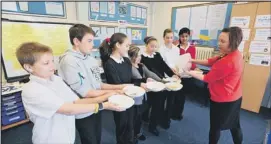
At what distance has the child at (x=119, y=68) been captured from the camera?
1429mm

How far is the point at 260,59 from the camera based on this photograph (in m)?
2.47

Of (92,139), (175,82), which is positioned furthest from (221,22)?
(92,139)

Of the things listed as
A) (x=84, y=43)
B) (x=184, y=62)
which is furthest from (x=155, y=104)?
(x=84, y=43)

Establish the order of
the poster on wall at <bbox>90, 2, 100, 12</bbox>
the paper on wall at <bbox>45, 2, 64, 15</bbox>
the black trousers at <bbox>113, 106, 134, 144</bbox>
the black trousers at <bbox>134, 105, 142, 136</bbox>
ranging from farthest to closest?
the poster on wall at <bbox>90, 2, 100, 12</bbox> < the paper on wall at <bbox>45, 2, 64, 15</bbox> < the black trousers at <bbox>134, 105, 142, 136</bbox> < the black trousers at <bbox>113, 106, 134, 144</bbox>

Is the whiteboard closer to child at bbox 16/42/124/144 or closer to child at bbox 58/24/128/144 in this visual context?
child at bbox 58/24/128/144

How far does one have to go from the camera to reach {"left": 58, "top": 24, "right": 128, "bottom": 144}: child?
43.8 inches

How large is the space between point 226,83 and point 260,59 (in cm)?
170

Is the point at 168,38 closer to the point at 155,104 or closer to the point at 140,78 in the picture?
the point at 140,78

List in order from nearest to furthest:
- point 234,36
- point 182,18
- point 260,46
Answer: point 234,36 < point 260,46 < point 182,18

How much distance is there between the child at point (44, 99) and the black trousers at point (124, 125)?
0.57m

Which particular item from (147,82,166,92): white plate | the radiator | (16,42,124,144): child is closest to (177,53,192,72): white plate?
(147,82,166,92): white plate

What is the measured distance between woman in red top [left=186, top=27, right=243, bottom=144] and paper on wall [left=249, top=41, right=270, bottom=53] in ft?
5.08

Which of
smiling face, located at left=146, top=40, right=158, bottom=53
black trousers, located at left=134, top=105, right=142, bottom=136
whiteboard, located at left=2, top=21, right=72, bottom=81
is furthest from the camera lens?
whiteboard, located at left=2, top=21, right=72, bottom=81

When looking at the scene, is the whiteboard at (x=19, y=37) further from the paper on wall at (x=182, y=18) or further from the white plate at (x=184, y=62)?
the paper on wall at (x=182, y=18)
